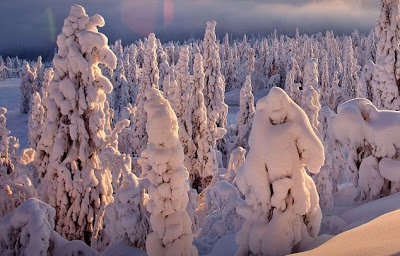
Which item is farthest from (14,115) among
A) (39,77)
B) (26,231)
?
(26,231)

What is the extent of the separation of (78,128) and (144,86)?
22.1 meters

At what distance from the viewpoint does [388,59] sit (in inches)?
715

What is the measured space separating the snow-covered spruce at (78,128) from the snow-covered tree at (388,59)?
12807 mm

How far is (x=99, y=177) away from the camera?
39.7ft

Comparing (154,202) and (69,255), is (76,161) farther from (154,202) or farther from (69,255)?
(154,202)

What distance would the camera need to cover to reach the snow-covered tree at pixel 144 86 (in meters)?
30.3

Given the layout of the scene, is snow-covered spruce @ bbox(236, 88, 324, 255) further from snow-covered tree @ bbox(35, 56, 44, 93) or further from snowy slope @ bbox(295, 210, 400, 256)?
snow-covered tree @ bbox(35, 56, 44, 93)

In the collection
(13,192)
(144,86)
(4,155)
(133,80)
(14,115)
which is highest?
(133,80)

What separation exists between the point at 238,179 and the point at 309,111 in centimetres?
781

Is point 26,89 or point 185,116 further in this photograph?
point 26,89

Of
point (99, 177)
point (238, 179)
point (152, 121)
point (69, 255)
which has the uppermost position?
point (152, 121)

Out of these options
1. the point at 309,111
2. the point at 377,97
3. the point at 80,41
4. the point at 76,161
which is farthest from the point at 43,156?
the point at 377,97

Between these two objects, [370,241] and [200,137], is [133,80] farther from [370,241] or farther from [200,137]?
[370,241]

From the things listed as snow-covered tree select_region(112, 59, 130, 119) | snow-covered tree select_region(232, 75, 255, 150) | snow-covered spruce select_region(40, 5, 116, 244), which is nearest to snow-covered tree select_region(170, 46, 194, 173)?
snow-covered tree select_region(232, 75, 255, 150)
